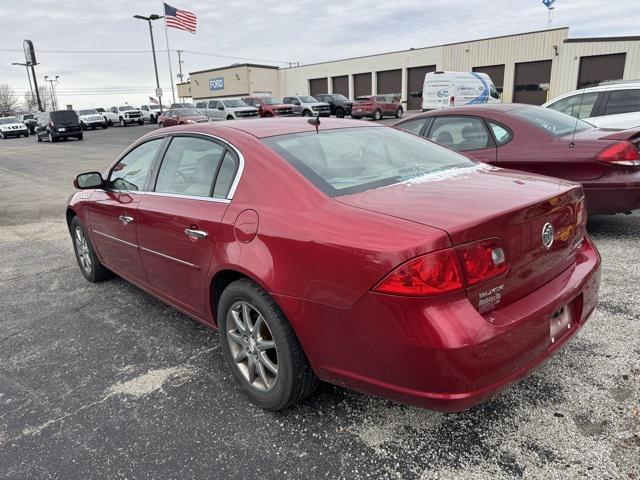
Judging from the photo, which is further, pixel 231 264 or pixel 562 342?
pixel 231 264

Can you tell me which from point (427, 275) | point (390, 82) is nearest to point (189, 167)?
point (427, 275)

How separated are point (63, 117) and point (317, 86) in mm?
28900

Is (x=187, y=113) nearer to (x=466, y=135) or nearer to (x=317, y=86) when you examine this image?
(x=466, y=135)

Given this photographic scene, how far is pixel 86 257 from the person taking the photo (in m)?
4.81

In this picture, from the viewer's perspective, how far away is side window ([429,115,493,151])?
5.61 meters

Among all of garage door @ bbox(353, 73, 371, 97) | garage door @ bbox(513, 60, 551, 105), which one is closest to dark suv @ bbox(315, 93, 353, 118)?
garage door @ bbox(513, 60, 551, 105)

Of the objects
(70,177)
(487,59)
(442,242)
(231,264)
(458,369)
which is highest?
(487,59)

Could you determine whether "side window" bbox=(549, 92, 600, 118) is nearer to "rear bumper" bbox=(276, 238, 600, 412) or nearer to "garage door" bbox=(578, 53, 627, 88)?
"rear bumper" bbox=(276, 238, 600, 412)

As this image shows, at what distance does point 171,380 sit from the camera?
3.03 meters

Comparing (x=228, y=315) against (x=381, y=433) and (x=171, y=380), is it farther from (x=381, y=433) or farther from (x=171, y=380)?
(x=381, y=433)

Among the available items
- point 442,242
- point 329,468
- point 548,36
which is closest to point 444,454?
point 329,468

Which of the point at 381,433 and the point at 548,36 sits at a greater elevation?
the point at 548,36

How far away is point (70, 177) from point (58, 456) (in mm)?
13136

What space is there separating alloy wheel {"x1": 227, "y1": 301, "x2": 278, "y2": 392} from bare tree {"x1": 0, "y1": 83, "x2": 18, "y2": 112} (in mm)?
123235
